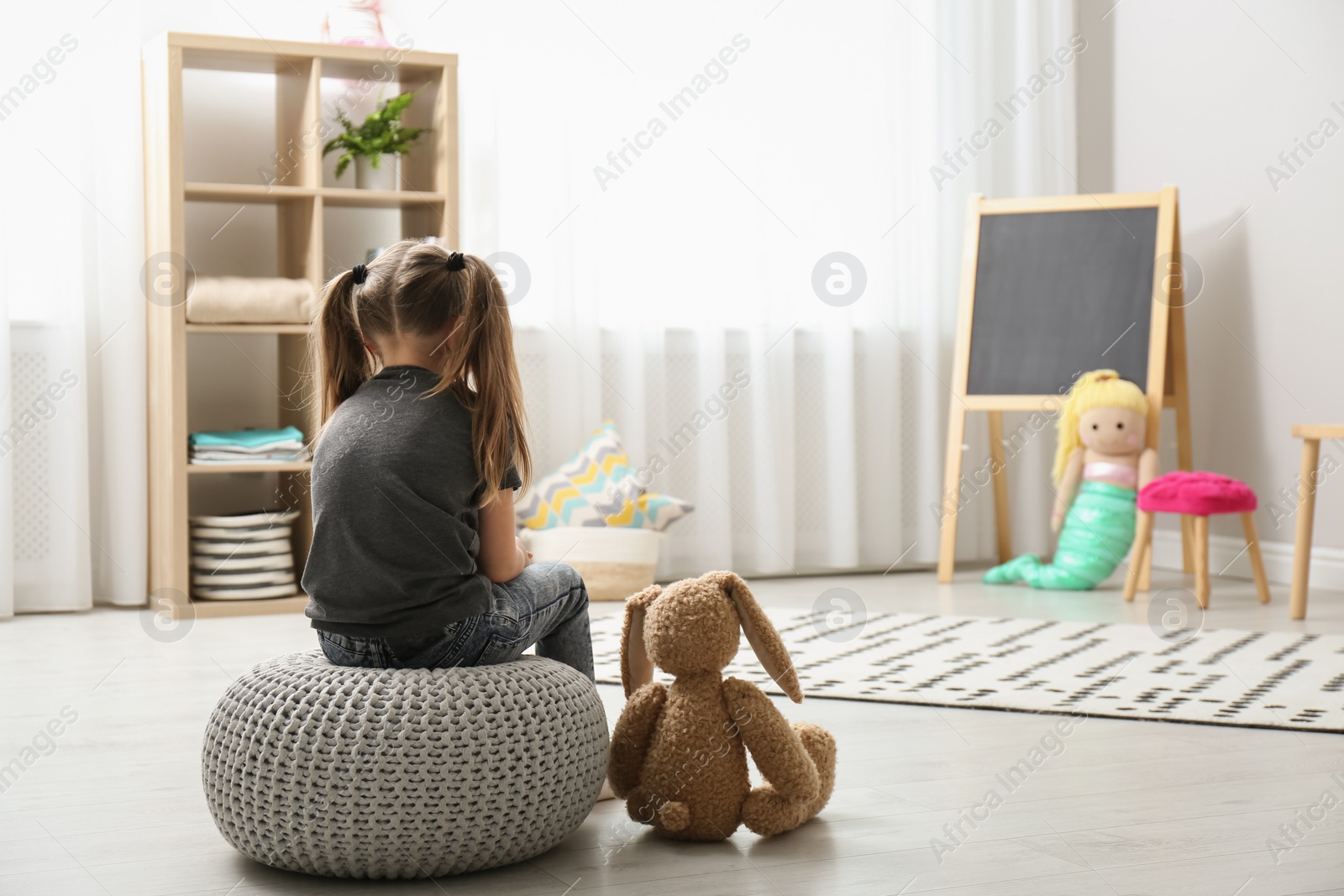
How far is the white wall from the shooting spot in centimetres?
341

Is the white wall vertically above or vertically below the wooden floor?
above

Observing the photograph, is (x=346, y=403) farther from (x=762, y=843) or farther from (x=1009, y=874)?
(x=1009, y=874)

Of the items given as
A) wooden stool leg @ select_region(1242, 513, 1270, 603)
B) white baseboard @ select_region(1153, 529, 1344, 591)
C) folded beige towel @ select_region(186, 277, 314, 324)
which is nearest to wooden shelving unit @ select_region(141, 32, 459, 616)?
folded beige towel @ select_region(186, 277, 314, 324)

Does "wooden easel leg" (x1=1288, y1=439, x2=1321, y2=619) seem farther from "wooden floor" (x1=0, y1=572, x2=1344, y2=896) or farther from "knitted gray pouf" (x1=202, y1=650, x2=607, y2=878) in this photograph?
"knitted gray pouf" (x1=202, y1=650, x2=607, y2=878)

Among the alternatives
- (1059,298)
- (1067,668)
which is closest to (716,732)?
(1067,668)

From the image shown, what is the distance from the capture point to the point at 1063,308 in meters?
3.65

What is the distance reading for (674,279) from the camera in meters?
3.72

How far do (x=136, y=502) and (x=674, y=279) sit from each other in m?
1.53

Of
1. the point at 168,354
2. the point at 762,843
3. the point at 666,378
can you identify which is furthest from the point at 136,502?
the point at 762,843

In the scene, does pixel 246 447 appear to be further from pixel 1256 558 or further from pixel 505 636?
pixel 1256 558

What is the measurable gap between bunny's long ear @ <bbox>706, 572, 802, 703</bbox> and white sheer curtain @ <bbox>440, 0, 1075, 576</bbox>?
7.09ft

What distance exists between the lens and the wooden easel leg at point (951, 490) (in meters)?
3.68

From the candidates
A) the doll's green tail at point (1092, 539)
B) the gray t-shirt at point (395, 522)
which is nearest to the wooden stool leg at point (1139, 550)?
the doll's green tail at point (1092, 539)

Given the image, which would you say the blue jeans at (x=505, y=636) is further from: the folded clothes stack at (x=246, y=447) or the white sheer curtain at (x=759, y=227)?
the white sheer curtain at (x=759, y=227)
